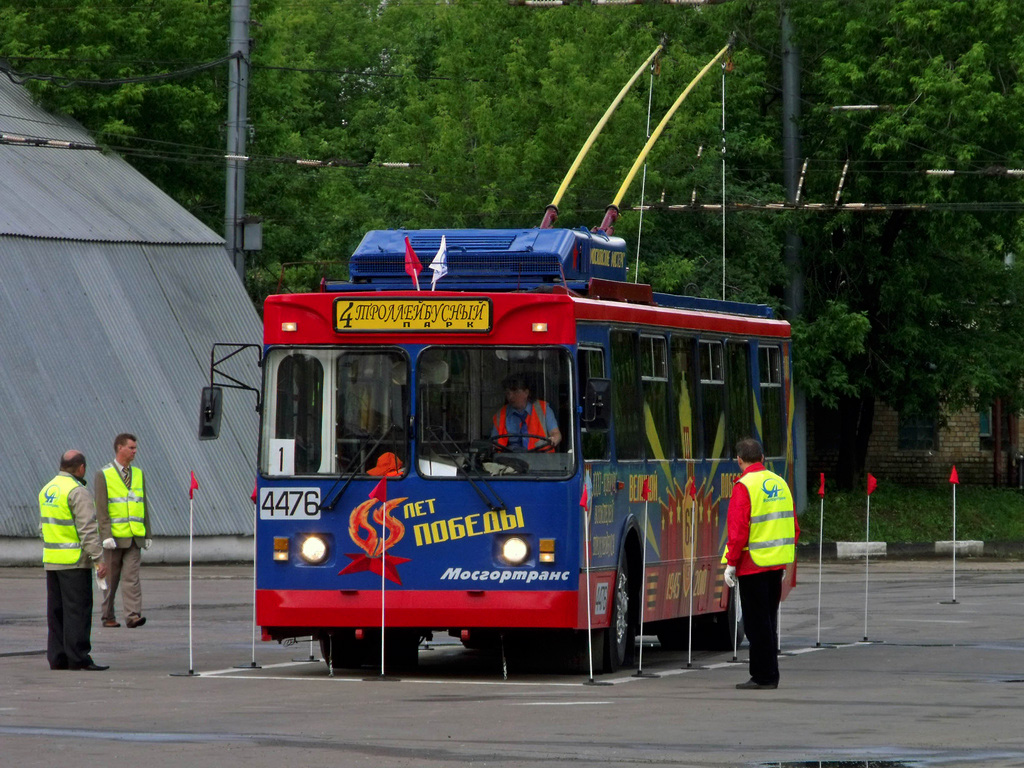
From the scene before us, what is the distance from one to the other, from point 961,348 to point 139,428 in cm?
1550

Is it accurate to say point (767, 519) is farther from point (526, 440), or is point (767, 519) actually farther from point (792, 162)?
point (792, 162)

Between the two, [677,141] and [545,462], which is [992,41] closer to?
[677,141]

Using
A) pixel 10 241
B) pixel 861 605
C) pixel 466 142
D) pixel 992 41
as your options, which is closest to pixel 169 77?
pixel 466 142

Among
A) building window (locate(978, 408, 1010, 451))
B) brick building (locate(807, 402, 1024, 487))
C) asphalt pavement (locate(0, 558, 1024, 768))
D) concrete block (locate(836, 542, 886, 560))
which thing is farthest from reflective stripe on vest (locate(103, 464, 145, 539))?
building window (locate(978, 408, 1010, 451))

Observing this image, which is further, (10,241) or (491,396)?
(10,241)

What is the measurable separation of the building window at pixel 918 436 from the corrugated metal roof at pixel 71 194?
1740 centimetres

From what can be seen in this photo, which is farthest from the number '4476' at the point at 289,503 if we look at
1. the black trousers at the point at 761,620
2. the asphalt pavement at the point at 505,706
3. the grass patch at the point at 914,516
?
the grass patch at the point at 914,516

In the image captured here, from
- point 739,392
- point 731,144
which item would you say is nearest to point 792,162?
point 731,144

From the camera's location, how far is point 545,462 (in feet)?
48.2

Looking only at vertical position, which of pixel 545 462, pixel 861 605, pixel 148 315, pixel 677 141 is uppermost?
pixel 677 141

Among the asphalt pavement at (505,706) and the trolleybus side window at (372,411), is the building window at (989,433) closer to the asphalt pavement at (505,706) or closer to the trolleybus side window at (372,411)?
the asphalt pavement at (505,706)

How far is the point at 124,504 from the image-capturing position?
20.1 m

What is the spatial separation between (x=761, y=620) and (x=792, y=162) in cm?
2501

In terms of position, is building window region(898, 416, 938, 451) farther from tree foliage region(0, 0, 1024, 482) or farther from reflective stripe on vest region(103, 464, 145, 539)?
reflective stripe on vest region(103, 464, 145, 539)
